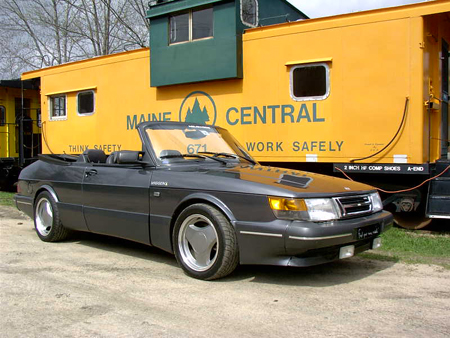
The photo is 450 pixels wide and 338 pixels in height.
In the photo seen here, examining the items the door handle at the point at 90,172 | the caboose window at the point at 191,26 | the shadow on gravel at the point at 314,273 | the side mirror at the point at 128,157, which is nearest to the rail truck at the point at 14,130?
the caboose window at the point at 191,26

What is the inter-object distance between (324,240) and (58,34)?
2449 cm

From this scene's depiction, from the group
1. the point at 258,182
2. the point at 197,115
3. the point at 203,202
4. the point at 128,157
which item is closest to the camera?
the point at 258,182

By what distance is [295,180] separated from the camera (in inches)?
184

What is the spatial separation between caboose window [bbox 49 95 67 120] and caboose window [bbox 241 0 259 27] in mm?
4770

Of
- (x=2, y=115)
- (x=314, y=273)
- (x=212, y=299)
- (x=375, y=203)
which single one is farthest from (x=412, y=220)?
(x=2, y=115)

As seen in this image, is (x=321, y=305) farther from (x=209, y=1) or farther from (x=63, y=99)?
(x=63, y=99)

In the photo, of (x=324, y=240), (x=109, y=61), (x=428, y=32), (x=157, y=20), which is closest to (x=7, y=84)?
(x=109, y=61)

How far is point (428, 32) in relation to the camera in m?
6.86

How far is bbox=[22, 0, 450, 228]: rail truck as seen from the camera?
6691 mm

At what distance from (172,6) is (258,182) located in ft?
17.8

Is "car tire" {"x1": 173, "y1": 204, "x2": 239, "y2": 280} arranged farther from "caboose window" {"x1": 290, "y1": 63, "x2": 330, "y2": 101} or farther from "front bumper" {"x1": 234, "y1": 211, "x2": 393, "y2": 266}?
"caboose window" {"x1": 290, "y1": 63, "x2": 330, "y2": 101}

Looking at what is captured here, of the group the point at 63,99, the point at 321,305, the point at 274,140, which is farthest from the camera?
the point at 63,99

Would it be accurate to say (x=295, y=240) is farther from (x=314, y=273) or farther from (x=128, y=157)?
(x=128, y=157)

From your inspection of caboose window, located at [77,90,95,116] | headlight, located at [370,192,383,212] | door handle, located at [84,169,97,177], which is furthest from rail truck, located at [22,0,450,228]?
door handle, located at [84,169,97,177]
